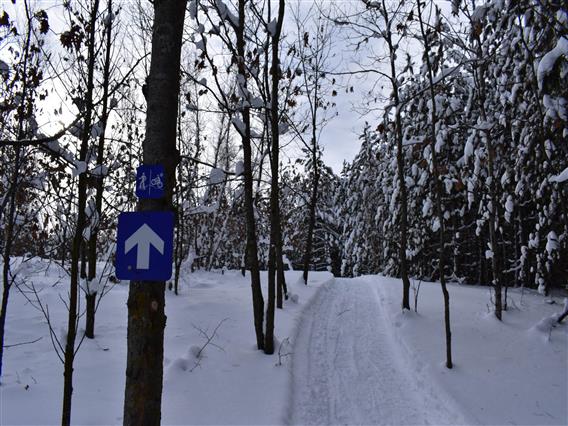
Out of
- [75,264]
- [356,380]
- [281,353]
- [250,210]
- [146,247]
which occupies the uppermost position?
[250,210]

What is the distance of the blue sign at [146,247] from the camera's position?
243 cm

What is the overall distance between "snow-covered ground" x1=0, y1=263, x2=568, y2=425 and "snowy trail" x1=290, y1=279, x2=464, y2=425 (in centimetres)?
2

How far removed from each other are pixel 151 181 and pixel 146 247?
43 centimetres

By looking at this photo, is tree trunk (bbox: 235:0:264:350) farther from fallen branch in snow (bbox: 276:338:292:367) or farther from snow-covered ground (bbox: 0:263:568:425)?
snow-covered ground (bbox: 0:263:568:425)

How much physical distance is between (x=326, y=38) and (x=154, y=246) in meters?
12.0

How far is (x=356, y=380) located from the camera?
5.99 meters

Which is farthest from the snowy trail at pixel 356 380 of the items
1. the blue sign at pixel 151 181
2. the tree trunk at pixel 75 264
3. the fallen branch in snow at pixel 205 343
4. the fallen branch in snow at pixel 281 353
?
the blue sign at pixel 151 181

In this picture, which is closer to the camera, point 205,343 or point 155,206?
point 155,206

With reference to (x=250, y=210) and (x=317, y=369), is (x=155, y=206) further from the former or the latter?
(x=317, y=369)

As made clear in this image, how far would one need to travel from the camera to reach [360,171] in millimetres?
24719

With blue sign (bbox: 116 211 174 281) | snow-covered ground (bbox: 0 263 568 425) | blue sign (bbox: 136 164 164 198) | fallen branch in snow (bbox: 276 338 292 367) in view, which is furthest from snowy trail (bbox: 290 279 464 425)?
blue sign (bbox: 136 164 164 198)

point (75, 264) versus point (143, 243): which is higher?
point (143, 243)

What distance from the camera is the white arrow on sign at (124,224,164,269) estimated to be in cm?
245

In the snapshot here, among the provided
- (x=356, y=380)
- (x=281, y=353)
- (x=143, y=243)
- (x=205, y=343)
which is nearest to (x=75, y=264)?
(x=143, y=243)
